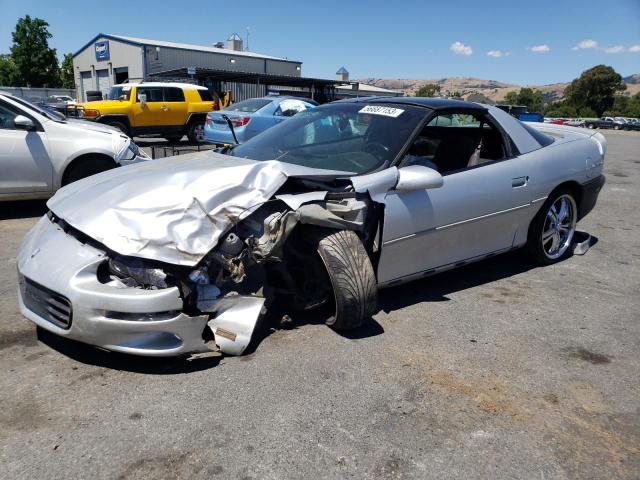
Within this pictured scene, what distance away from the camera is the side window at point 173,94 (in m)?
16.2

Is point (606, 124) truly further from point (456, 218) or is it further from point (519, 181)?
point (456, 218)

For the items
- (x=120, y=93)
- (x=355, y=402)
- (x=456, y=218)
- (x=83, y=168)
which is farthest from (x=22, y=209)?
(x=120, y=93)

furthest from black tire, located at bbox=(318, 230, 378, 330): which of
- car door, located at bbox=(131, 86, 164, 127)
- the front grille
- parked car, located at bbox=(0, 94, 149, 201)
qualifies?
car door, located at bbox=(131, 86, 164, 127)

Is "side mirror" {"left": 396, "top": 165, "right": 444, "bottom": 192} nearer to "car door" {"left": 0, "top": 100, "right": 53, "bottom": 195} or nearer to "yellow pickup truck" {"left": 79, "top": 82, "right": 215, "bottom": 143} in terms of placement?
"car door" {"left": 0, "top": 100, "right": 53, "bottom": 195}

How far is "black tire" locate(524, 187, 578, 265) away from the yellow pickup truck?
1220 centimetres

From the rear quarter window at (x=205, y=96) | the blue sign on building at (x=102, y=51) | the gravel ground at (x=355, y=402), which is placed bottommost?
the gravel ground at (x=355, y=402)

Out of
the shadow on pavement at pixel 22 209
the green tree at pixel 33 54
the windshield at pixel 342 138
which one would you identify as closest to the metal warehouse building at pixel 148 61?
the green tree at pixel 33 54

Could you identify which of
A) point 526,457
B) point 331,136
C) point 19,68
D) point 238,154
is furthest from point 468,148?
point 19,68

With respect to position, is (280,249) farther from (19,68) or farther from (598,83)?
(598,83)

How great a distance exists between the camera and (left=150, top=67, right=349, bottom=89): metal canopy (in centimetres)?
2759

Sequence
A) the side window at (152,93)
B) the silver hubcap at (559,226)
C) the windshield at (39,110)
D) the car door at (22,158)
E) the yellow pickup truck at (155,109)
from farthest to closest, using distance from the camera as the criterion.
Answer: the side window at (152,93)
the yellow pickup truck at (155,109)
the windshield at (39,110)
the car door at (22,158)
the silver hubcap at (559,226)

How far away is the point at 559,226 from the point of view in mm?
4703

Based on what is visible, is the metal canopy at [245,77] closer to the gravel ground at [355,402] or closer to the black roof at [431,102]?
the black roof at [431,102]

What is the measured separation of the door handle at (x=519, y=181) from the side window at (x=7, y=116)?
549 centimetres
